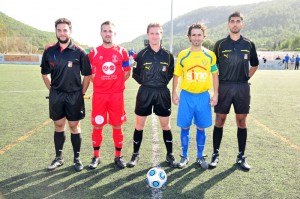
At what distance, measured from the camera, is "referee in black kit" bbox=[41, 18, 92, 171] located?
3957mm

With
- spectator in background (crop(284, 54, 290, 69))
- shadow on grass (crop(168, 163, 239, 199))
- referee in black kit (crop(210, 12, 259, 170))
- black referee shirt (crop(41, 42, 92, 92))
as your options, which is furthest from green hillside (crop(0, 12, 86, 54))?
shadow on grass (crop(168, 163, 239, 199))

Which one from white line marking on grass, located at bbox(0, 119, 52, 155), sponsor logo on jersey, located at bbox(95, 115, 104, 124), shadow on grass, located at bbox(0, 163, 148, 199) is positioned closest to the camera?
shadow on grass, located at bbox(0, 163, 148, 199)

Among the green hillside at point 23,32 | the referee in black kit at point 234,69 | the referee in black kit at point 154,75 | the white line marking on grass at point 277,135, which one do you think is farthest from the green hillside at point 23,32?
the referee in black kit at point 234,69

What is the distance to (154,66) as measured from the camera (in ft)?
13.7

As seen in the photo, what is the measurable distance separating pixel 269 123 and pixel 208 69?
3.62m

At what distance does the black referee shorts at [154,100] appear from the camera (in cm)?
423

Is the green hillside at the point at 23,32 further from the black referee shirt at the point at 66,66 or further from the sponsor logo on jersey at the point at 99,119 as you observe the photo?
the sponsor logo on jersey at the point at 99,119

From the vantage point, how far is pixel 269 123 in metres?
6.99

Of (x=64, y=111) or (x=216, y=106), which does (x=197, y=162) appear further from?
(x=64, y=111)

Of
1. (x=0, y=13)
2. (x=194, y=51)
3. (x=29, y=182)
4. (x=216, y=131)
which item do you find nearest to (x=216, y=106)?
(x=216, y=131)

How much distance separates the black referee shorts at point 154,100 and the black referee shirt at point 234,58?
0.88 m

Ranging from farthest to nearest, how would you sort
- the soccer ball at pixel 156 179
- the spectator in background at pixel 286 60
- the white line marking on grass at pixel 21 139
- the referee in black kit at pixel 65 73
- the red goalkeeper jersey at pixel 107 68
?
the spectator in background at pixel 286 60
the white line marking on grass at pixel 21 139
the red goalkeeper jersey at pixel 107 68
the referee in black kit at pixel 65 73
the soccer ball at pixel 156 179

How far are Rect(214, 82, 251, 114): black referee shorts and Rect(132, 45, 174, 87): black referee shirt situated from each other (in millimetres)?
852

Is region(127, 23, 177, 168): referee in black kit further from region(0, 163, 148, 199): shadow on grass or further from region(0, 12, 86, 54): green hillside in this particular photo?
region(0, 12, 86, 54): green hillside
